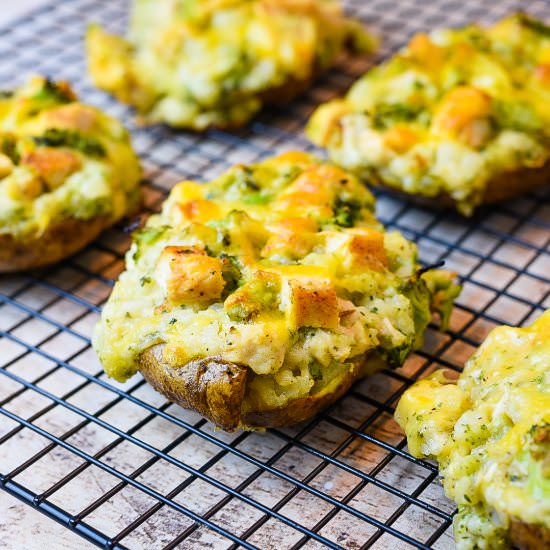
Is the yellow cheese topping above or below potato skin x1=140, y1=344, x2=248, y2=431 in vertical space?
above

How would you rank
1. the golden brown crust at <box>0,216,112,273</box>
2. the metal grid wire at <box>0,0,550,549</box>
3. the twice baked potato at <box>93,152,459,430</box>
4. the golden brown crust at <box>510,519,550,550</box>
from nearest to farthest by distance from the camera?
the golden brown crust at <box>510,519,550,550</box> → the metal grid wire at <box>0,0,550,549</box> → the twice baked potato at <box>93,152,459,430</box> → the golden brown crust at <box>0,216,112,273</box>

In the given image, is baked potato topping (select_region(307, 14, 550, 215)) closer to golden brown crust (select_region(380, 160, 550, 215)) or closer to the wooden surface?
golden brown crust (select_region(380, 160, 550, 215))

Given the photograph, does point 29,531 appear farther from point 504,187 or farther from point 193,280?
point 504,187

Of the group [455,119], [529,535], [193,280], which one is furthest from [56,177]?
[529,535]

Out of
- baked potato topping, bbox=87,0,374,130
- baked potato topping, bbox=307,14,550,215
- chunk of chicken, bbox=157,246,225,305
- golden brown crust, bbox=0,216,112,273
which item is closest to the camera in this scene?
chunk of chicken, bbox=157,246,225,305

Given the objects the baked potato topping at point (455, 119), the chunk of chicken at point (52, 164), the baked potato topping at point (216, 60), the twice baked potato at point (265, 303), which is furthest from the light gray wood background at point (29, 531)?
the baked potato topping at point (216, 60)

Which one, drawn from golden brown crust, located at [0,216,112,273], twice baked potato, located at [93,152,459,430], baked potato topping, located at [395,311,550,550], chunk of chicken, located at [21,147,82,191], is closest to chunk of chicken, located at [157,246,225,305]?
twice baked potato, located at [93,152,459,430]
